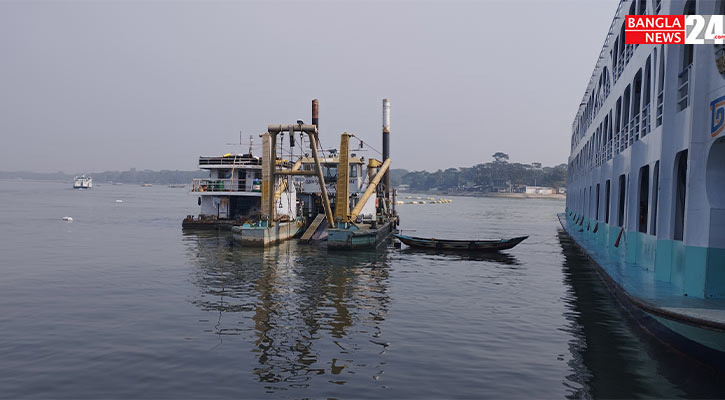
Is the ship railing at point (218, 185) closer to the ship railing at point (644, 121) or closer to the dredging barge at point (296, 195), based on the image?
the dredging barge at point (296, 195)

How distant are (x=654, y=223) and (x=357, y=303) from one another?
10149 mm

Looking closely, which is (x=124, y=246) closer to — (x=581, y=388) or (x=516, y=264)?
(x=516, y=264)

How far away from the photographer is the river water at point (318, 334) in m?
10.2

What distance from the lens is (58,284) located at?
20.8m

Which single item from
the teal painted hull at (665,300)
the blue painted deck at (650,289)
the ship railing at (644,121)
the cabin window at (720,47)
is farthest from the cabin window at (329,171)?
the cabin window at (720,47)

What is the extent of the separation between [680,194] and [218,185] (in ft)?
124

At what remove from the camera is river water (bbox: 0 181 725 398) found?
10234mm

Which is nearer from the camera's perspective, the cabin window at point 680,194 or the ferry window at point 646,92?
the cabin window at point 680,194

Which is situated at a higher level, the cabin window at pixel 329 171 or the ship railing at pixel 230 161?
the ship railing at pixel 230 161

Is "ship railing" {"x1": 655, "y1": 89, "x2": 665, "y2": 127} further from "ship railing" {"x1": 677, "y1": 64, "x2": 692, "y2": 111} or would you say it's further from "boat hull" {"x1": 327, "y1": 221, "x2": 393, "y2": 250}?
"boat hull" {"x1": 327, "y1": 221, "x2": 393, "y2": 250}

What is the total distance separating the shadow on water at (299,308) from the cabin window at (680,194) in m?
8.70

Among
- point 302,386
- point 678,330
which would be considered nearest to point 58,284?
point 302,386

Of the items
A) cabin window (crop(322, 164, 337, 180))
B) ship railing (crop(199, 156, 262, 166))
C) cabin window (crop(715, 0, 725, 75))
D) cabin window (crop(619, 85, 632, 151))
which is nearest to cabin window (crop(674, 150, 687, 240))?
cabin window (crop(715, 0, 725, 75))

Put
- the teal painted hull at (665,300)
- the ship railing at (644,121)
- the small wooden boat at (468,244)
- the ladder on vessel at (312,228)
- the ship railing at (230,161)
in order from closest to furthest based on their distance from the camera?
the teal painted hull at (665,300) < the ship railing at (644,121) < the small wooden boat at (468,244) < the ladder on vessel at (312,228) < the ship railing at (230,161)
